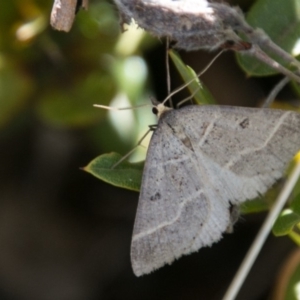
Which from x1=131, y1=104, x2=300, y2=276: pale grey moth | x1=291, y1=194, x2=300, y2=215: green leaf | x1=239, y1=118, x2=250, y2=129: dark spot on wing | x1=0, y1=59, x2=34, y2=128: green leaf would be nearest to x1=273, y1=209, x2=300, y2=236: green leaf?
x1=291, y1=194, x2=300, y2=215: green leaf

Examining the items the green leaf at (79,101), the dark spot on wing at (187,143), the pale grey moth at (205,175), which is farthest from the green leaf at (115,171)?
the green leaf at (79,101)

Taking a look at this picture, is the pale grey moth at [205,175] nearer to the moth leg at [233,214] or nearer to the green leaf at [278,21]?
the moth leg at [233,214]

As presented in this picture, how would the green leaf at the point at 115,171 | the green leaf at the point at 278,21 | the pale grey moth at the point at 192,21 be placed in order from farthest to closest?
the green leaf at the point at 278,21, the green leaf at the point at 115,171, the pale grey moth at the point at 192,21

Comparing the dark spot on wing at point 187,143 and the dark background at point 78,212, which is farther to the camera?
the dark background at point 78,212

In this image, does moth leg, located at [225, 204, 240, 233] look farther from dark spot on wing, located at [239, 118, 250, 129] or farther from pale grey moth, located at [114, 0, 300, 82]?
pale grey moth, located at [114, 0, 300, 82]

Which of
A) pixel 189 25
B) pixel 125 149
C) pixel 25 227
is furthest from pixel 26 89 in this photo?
pixel 189 25

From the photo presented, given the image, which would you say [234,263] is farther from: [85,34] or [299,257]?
[85,34]

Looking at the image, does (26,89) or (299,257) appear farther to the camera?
(26,89)
